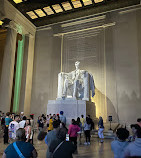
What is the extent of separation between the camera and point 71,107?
9.49m

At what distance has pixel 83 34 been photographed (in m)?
14.4

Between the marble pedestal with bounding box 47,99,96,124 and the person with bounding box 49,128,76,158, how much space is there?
711cm

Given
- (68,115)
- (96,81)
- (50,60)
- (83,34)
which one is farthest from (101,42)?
(68,115)

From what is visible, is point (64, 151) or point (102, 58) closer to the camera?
point (64, 151)

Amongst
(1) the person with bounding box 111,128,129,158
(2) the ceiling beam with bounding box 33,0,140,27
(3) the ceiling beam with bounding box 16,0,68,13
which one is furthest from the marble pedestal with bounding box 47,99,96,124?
(2) the ceiling beam with bounding box 33,0,140,27

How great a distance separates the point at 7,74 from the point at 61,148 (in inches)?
462

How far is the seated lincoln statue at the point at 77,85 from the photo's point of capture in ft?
33.5

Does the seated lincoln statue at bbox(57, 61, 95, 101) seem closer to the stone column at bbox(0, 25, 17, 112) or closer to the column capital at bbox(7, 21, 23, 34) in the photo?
the stone column at bbox(0, 25, 17, 112)

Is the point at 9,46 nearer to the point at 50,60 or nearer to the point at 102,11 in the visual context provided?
the point at 50,60

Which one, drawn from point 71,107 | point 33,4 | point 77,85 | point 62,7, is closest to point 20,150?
point 71,107

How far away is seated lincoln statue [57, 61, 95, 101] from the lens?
33.5ft

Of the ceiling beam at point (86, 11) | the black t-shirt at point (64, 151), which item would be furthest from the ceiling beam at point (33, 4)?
the black t-shirt at point (64, 151)

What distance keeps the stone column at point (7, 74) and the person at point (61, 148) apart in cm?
1096

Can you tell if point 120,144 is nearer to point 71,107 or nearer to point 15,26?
point 71,107
